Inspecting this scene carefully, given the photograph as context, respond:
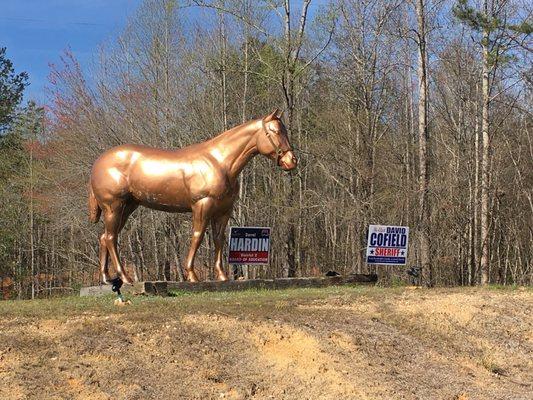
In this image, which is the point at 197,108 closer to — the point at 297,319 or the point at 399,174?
the point at 399,174

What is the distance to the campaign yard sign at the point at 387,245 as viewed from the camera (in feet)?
46.5

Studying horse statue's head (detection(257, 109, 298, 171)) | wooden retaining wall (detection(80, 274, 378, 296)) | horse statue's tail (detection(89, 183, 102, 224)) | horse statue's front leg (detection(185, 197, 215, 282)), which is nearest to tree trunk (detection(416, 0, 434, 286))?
wooden retaining wall (detection(80, 274, 378, 296))

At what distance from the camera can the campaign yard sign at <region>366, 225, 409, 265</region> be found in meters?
14.2

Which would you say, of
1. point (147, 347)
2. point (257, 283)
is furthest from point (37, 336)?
point (257, 283)

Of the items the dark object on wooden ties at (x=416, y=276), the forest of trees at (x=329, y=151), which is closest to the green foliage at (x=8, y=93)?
the forest of trees at (x=329, y=151)

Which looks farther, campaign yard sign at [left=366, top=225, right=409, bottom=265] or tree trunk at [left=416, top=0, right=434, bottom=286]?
tree trunk at [left=416, top=0, right=434, bottom=286]

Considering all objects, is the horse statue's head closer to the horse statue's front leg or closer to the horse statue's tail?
the horse statue's front leg

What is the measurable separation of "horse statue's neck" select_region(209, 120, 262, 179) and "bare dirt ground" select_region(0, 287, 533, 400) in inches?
93.1

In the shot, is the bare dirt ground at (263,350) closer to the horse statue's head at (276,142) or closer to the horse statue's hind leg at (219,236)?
the horse statue's hind leg at (219,236)

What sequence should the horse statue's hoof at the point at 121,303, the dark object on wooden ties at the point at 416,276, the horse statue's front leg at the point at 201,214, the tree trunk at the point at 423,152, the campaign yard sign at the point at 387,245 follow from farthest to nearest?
the tree trunk at the point at 423,152
the dark object on wooden ties at the point at 416,276
the campaign yard sign at the point at 387,245
the horse statue's front leg at the point at 201,214
the horse statue's hoof at the point at 121,303

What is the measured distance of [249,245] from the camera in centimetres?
1355

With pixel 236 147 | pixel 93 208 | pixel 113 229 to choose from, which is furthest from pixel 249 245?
pixel 93 208

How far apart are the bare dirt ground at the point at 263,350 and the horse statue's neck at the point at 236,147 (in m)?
2.36

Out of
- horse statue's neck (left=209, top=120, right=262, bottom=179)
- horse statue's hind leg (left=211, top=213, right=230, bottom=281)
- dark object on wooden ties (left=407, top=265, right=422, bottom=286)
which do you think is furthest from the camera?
dark object on wooden ties (left=407, top=265, right=422, bottom=286)
